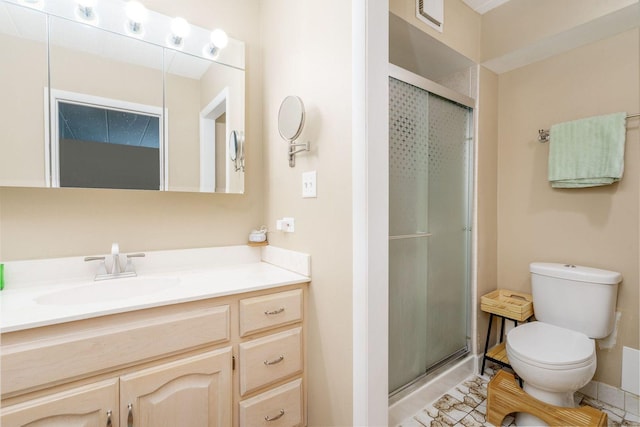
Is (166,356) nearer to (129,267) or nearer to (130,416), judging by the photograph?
(130,416)

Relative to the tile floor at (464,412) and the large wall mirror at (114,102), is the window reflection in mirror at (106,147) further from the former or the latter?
the tile floor at (464,412)

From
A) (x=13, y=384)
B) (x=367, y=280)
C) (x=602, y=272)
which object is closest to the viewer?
(x=13, y=384)

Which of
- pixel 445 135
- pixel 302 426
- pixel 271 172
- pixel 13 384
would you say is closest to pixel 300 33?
pixel 271 172

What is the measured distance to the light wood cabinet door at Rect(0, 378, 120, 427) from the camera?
2.64 feet

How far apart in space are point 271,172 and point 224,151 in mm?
299

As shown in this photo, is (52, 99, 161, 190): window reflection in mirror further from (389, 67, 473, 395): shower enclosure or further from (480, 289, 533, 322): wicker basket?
(480, 289, 533, 322): wicker basket

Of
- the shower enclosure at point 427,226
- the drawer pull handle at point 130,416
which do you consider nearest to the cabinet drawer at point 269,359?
the drawer pull handle at point 130,416

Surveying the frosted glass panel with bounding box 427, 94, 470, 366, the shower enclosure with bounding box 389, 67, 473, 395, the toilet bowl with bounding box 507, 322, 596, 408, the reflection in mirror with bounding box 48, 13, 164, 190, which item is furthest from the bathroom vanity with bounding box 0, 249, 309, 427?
the toilet bowl with bounding box 507, 322, 596, 408

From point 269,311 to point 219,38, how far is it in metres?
1.53

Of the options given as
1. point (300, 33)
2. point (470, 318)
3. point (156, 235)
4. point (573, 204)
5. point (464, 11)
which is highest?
point (464, 11)

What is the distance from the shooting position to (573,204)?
1.79m

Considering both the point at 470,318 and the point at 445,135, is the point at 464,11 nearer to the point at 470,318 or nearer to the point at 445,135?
the point at 445,135

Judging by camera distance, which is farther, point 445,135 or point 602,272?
point 445,135

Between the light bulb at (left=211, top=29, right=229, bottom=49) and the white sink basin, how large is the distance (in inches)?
52.1
